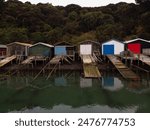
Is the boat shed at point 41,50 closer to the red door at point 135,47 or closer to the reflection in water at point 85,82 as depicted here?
the red door at point 135,47

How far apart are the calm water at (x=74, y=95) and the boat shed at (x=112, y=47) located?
11.5 meters

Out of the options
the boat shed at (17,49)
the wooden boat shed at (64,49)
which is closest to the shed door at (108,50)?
the wooden boat shed at (64,49)

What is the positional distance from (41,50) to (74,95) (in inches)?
821

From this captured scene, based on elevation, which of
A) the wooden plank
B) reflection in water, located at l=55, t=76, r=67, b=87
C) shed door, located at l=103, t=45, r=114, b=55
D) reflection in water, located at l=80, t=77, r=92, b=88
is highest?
shed door, located at l=103, t=45, r=114, b=55

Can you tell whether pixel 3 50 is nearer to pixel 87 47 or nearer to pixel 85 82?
pixel 87 47

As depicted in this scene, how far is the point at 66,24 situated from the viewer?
62.4 metres

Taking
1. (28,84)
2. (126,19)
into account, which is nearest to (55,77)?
(28,84)

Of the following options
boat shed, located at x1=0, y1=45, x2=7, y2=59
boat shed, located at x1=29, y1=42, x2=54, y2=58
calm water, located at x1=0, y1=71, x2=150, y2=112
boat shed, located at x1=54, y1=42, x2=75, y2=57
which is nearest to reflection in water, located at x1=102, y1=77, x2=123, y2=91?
calm water, located at x1=0, y1=71, x2=150, y2=112

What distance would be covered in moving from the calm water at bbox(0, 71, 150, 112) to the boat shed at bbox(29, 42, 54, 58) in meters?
11.8

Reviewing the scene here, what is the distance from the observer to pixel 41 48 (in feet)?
132

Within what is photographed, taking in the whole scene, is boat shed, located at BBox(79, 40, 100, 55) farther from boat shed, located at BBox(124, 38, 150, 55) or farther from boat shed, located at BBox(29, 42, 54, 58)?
Answer: boat shed, located at BBox(124, 38, 150, 55)

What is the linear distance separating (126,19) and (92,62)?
27.1 metres

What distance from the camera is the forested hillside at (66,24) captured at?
5108 centimetres

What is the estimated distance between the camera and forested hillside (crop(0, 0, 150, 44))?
51.1 m
